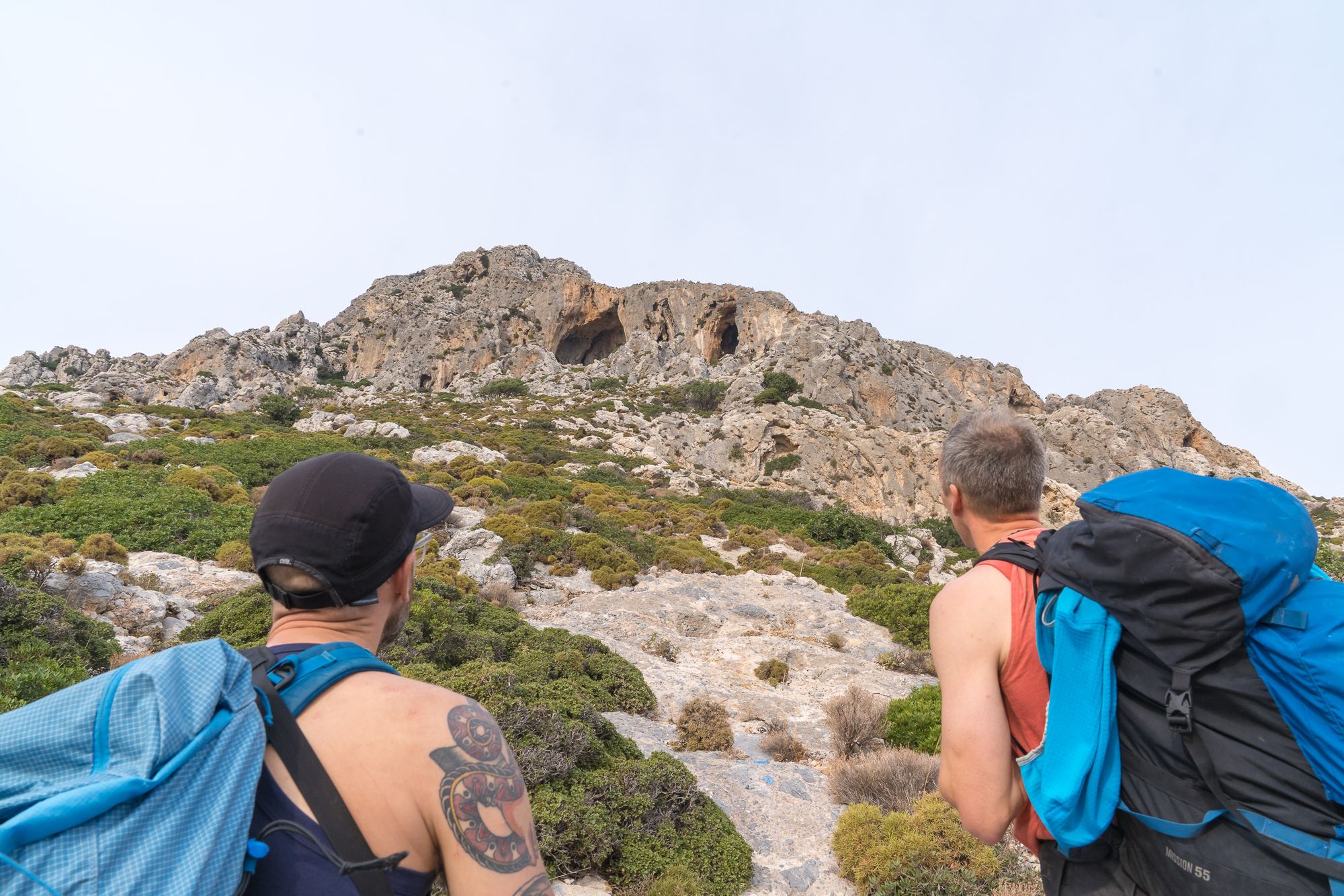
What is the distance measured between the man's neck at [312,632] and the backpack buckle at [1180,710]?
5.97 ft

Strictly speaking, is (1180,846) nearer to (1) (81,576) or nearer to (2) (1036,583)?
(2) (1036,583)

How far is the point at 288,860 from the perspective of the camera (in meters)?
1.05

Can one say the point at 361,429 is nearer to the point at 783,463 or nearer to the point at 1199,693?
the point at 783,463

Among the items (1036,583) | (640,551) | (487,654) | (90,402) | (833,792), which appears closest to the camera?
(1036,583)

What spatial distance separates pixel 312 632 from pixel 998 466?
6.85ft

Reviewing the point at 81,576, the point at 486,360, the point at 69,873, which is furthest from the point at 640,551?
the point at 486,360

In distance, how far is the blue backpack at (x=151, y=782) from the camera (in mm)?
834

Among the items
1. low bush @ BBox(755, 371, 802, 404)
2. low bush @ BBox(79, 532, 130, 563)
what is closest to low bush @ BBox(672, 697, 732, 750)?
low bush @ BBox(79, 532, 130, 563)

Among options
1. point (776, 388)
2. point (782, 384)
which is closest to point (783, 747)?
point (776, 388)

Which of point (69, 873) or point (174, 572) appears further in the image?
point (174, 572)

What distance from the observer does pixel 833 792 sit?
522 cm

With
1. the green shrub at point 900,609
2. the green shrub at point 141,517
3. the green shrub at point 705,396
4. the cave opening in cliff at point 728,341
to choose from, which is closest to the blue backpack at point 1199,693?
the green shrub at point 900,609

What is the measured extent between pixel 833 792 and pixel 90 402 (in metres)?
43.2

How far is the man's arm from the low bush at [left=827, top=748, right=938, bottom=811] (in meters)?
3.44
